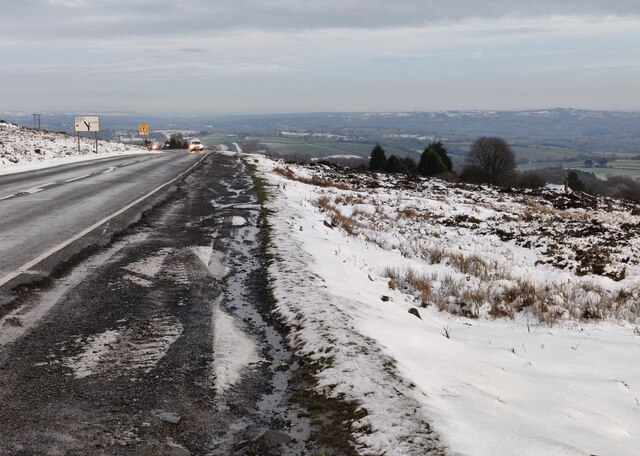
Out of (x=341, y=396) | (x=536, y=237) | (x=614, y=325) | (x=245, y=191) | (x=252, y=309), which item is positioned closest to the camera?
(x=341, y=396)

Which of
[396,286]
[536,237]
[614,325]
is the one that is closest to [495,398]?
[614,325]

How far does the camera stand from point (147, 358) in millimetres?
3971

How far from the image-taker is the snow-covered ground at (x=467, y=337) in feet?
10.1

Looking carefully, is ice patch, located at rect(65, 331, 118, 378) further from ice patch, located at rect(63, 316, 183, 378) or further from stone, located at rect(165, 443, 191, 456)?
stone, located at rect(165, 443, 191, 456)

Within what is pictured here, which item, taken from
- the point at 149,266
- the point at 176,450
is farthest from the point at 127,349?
the point at 149,266

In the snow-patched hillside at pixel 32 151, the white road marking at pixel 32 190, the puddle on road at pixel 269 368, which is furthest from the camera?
the snow-patched hillside at pixel 32 151

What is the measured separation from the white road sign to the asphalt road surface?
28.9 metres

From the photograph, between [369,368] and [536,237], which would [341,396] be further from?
[536,237]

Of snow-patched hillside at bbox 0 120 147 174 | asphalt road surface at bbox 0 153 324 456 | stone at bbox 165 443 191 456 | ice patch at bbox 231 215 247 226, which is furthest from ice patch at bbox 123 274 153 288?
snow-patched hillside at bbox 0 120 147 174

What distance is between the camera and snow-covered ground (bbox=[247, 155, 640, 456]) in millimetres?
3080

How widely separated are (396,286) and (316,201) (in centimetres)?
883

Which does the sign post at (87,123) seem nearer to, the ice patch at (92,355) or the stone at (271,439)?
the ice patch at (92,355)

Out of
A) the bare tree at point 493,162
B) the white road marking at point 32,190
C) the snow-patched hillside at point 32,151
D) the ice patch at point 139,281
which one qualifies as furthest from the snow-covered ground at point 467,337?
the bare tree at point 493,162

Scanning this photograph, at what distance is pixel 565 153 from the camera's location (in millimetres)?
169625
